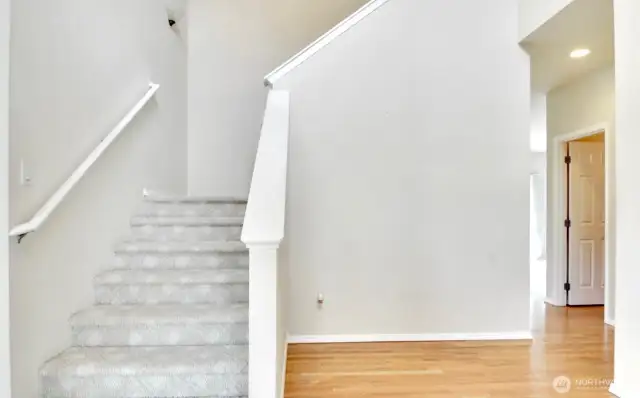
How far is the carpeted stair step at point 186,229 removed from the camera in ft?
10.4

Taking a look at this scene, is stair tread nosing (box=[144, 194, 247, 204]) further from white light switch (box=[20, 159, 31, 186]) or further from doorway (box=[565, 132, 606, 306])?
doorway (box=[565, 132, 606, 306])

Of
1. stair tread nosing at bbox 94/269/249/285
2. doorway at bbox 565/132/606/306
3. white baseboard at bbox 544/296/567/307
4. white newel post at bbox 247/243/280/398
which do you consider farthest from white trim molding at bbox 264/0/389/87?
white baseboard at bbox 544/296/567/307

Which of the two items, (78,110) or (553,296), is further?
(553,296)

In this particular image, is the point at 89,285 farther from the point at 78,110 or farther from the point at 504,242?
the point at 504,242

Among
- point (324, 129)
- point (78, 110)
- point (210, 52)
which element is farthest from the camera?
point (210, 52)

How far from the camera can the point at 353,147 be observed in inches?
138

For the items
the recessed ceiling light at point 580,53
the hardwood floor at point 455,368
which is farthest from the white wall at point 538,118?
the hardwood floor at point 455,368

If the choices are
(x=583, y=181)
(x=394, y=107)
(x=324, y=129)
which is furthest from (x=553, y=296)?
(x=324, y=129)

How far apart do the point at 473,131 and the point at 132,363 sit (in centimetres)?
300

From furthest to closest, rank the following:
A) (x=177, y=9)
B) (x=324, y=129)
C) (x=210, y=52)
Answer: (x=210, y=52) → (x=177, y=9) → (x=324, y=129)

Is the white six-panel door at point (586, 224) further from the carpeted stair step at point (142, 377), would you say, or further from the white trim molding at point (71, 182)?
the white trim molding at point (71, 182)

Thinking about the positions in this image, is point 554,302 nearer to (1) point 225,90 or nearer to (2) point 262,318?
(2) point 262,318

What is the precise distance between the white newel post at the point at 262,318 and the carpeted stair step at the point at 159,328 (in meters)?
0.53

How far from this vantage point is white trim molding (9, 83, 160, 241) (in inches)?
72.9
